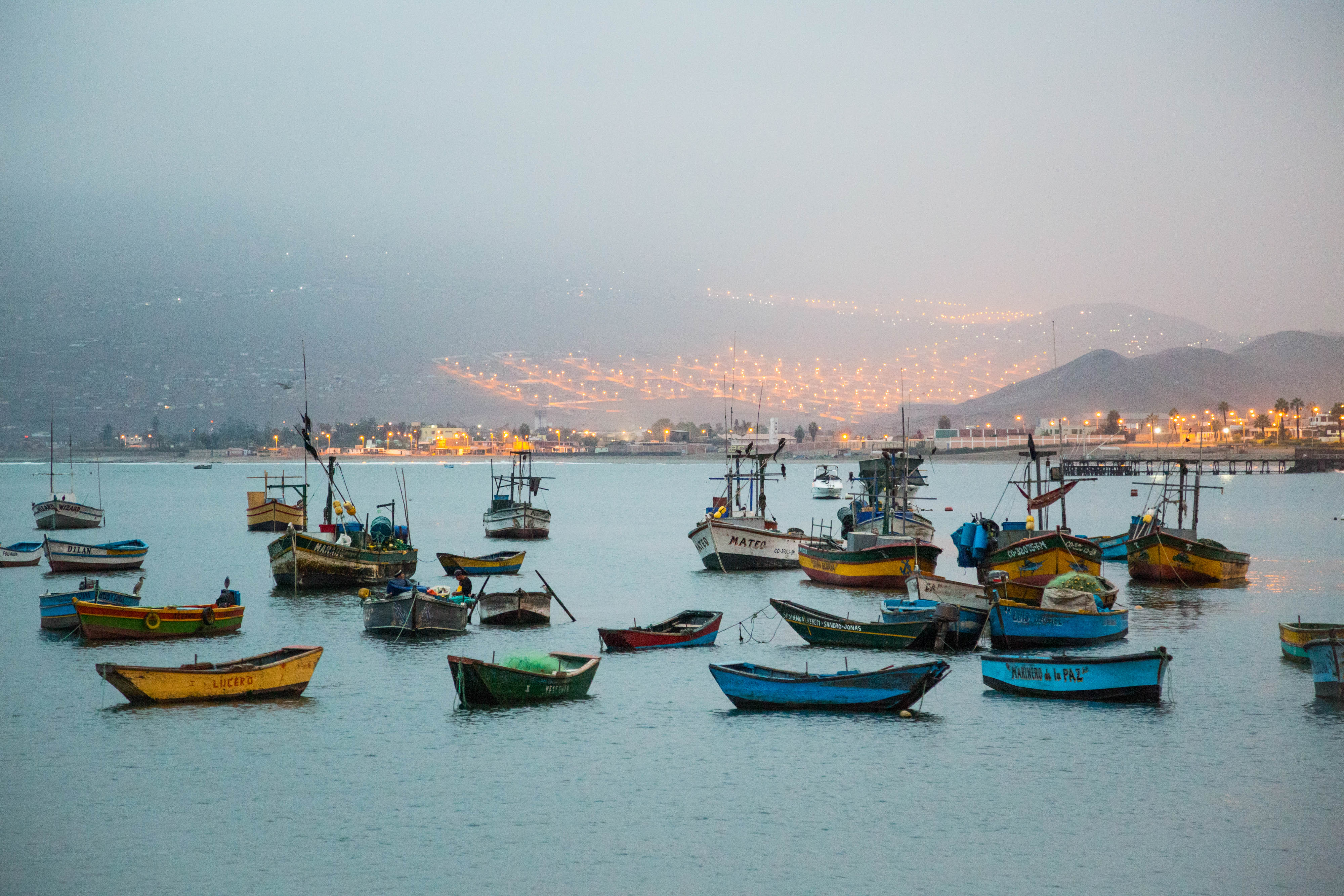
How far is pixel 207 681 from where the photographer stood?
1042 inches

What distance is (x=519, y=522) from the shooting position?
77.9m

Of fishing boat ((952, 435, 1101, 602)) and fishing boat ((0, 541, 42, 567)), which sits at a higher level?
Answer: fishing boat ((952, 435, 1101, 602))

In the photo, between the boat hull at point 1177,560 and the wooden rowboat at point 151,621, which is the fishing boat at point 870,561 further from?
the wooden rowboat at point 151,621

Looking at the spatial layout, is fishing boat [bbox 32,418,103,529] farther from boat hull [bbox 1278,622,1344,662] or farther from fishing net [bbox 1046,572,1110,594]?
boat hull [bbox 1278,622,1344,662]

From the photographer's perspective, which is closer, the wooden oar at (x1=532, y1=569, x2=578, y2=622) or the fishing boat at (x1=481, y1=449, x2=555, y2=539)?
the wooden oar at (x1=532, y1=569, x2=578, y2=622)

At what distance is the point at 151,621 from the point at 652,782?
63.6ft

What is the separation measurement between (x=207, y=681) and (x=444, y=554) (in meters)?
26.2

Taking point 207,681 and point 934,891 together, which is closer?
point 934,891

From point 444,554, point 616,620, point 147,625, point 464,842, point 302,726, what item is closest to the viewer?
point 464,842

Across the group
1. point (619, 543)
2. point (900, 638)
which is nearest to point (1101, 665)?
point (900, 638)

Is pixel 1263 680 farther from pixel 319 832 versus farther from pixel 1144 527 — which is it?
pixel 1144 527

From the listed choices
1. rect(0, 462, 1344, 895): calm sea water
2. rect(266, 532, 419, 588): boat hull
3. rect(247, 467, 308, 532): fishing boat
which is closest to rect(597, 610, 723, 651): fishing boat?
rect(0, 462, 1344, 895): calm sea water

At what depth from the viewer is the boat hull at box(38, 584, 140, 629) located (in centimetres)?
3641

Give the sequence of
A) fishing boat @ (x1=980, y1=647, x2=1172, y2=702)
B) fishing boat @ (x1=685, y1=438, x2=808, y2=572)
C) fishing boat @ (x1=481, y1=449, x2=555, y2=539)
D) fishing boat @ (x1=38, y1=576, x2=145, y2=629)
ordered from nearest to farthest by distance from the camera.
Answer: fishing boat @ (x1=980, y1=647, x2=1172, y2=702) < fishing boat @ (x1=38, y1=576, x2=145, y2=629) < fishing boat @ (x1=685, y1=438, x2=808, y2=572) < fishing boat @ (x1=481, y1=449, x2=555, y2=539)
